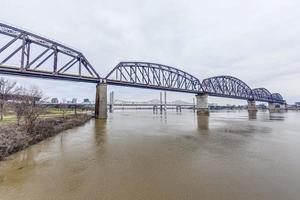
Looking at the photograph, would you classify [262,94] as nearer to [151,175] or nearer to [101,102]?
[101,102]

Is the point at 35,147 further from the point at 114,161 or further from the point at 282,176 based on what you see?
the point at 282,176

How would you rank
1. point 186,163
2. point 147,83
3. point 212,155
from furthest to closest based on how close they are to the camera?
point 147,83 → point 212,155 → point 186,163

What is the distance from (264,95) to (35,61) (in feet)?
610

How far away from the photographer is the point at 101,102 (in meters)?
65.2

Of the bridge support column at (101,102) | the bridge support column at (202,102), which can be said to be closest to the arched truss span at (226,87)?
the bridge support column at (202,102)

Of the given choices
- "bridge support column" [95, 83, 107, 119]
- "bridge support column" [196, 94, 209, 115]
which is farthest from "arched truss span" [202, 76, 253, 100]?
"bridge support column" [95, 83, 107, 119]

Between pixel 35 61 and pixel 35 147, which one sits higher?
pixel 35 61

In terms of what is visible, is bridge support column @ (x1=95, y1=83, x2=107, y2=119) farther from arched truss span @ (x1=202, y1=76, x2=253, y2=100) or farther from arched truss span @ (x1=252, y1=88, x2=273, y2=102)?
arched truss span @ (x1=252, y1=88, x2=273, y2=102)

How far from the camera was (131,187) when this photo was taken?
8.37 m

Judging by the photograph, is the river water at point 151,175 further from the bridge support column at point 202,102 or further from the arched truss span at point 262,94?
the arched truss span at point 262,94

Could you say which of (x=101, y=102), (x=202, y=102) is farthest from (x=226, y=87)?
(x=101, y=102)

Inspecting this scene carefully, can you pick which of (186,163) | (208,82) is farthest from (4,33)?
(208,82)

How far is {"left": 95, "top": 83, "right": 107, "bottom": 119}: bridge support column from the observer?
64.3 metres

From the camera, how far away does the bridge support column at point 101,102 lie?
64.3m
